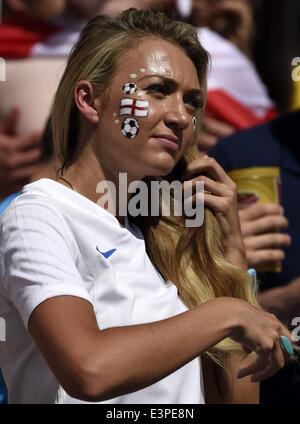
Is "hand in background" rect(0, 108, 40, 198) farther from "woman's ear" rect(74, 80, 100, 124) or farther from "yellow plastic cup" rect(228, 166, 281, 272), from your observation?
"woman's ear" rect(74, 80, 100, 124)

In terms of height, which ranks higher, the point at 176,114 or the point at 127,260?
the point at 176,114

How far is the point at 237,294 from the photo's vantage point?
6.77 ft

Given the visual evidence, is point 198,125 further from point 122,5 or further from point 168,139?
point 122,5

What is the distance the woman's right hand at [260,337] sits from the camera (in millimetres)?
1691

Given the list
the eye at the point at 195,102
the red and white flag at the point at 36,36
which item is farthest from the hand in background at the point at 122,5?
the eye at the point at 195,102

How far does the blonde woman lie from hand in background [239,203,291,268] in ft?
1.55

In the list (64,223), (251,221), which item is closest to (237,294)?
(64,223)

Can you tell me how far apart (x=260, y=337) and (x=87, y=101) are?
2.26ft

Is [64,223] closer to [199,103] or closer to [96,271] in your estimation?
[96,271]

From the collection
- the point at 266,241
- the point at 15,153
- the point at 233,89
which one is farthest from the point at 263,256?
the point at 233,89

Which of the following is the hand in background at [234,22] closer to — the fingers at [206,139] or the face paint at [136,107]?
the fingers at [206,139]

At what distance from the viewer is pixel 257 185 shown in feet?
8.65

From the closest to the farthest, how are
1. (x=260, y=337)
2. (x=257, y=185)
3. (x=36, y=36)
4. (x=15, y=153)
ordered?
(x=260, y=337)
(x=257, y=185)
(x=15, y=153)
(x=36, y=36)

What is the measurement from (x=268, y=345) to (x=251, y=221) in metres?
1.07
